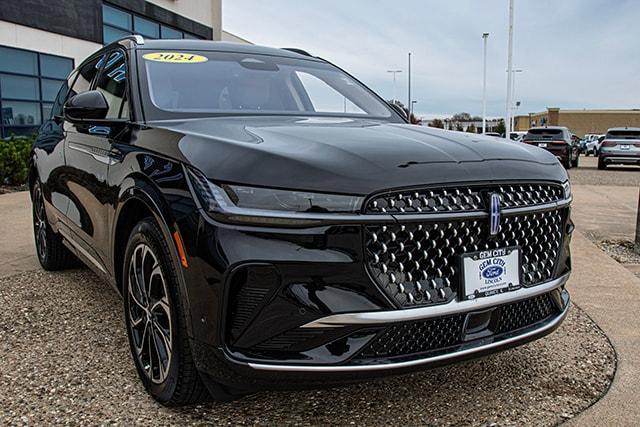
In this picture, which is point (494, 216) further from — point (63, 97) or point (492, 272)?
point (63, 97)

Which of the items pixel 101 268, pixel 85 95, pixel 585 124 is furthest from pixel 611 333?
pixel 585 124

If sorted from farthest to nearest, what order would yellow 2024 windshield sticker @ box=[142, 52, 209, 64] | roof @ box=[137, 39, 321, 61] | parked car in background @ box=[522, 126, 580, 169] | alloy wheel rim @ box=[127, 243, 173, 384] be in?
parked car in background @ box=[522, 126, 580, 169] < roof @ box=[137, 39, 321, 61] < yellow 2024 windshield sticker @ box=[142, 52, 209, 64] < alloy wheel rim @ box=[127, 243, 173, 384]

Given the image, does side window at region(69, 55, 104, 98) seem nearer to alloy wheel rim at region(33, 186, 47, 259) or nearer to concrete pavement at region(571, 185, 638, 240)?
alloy wheel rim at region(33, 186, 47, 259)

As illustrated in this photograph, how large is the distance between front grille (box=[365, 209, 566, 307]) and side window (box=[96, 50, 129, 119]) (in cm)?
177

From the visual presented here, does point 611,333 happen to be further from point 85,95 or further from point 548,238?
point 85,95

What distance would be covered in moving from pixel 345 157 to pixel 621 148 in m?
21.5

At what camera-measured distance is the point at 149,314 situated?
2.69 meters

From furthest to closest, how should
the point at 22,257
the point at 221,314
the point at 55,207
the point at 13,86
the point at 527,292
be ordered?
the point at 13,86, the point at 22,257, the point at 55,207, the point at 527,292, the point at 221,314

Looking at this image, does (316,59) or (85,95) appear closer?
(85,95)

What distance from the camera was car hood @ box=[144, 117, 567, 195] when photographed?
213cm

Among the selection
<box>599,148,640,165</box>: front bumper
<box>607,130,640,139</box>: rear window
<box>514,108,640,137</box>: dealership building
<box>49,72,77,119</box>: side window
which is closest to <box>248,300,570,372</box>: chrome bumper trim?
<box>49,72,77,119</box>: side window

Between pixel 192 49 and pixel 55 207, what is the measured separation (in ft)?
5.33

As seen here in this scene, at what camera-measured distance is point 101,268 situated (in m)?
3.43

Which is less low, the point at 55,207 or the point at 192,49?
the point at 192,49
